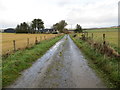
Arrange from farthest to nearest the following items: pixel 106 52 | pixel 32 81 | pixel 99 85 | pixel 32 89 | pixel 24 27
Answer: pixel 24 27 < pixel 106 52 < pixel 32 81 < pixel 99 85 < pixel 32 89

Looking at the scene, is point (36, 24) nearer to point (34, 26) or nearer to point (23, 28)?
point (34, 26)

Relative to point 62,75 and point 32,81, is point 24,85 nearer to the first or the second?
point 32,81

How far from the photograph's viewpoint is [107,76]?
18.6 feet

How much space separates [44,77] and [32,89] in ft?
4.09

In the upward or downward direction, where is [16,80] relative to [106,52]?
downward

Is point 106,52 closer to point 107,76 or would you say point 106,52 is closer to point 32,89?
point 107,76

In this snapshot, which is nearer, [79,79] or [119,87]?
[119,87]

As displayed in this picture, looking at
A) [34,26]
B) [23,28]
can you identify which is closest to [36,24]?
[34,26]

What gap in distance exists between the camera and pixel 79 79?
5.47 m

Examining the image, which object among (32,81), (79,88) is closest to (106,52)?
(79,88)

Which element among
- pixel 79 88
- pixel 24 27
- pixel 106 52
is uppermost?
pixel 24 27

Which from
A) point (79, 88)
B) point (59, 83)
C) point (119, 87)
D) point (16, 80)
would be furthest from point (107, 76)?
point (16, 80)

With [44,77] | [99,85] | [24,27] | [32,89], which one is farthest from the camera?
[24,27]

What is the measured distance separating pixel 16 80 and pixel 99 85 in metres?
3.43
